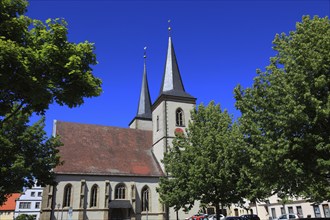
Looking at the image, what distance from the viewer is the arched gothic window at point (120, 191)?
37666 millimetres

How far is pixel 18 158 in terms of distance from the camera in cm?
1859

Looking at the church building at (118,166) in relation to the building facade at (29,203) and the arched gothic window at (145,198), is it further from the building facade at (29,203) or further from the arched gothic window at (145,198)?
the building facade at (29,203)

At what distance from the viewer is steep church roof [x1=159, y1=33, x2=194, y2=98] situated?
44.2m

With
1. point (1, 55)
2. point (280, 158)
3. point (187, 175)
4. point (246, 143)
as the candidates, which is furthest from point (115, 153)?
point (1, 55)

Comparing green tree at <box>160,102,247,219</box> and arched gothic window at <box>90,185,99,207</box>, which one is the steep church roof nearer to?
arched gothic window at <box>90,185,99,207</box>

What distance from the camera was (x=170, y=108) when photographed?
42.5 m

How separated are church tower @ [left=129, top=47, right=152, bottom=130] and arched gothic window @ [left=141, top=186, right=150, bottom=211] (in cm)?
1649

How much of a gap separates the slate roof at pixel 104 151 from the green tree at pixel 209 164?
612 inches

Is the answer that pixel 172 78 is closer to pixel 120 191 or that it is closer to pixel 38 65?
pixel 120 191

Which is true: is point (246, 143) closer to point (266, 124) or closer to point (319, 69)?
point (266, 124)

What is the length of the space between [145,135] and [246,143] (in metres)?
32.7

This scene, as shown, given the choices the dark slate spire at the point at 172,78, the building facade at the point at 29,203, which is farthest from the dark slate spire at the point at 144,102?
the building facade at the point at 29,203

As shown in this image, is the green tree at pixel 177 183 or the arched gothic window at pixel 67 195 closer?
the green tree at pixel 177 183

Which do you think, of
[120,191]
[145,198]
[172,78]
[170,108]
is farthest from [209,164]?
[172,78]
